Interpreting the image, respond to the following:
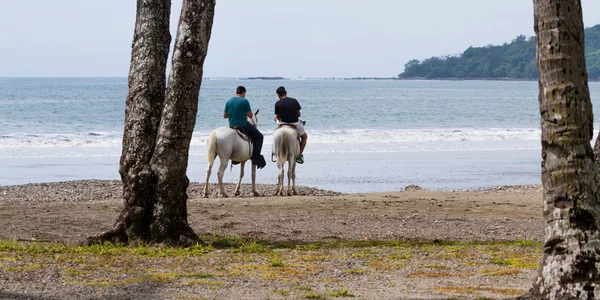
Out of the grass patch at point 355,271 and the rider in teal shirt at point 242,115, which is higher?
the rider in teal shirt at point 242,115

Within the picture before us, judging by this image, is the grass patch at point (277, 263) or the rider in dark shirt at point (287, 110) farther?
the rider in dark shirt at point (287, 110)

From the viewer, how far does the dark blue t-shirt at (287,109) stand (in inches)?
779

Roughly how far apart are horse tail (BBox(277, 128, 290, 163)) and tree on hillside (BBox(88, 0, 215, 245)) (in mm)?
8880

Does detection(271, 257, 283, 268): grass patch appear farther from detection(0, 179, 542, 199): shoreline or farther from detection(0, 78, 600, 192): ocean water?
detection(0, 78, 600, 192): ocean water

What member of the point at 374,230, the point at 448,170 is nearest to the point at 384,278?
the point at 374,230

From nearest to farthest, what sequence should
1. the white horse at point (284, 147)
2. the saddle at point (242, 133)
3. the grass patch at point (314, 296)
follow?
1. the grass patch at point (314, 296)
2. the saddle at point (242, 133)
3. the white horse at point (284, 147)

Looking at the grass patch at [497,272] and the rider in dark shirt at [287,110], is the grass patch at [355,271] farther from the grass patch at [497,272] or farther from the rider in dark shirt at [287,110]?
the rider in dark shirt at [287,110]

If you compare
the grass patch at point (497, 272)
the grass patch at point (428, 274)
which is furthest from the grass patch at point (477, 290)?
the grass patch at point (497, 272)

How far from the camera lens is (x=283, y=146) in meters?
20.2

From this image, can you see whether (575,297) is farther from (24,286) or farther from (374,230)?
(374,230)

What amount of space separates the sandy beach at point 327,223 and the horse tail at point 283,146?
1.71 metres

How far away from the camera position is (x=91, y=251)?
10.3 meters

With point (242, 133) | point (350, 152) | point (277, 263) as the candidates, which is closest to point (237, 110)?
point (242, 133)

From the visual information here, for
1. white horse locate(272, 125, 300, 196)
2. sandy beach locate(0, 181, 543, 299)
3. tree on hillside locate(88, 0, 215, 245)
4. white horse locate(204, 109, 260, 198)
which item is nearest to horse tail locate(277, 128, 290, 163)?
white horse locate(272, 125, 300, 196)
